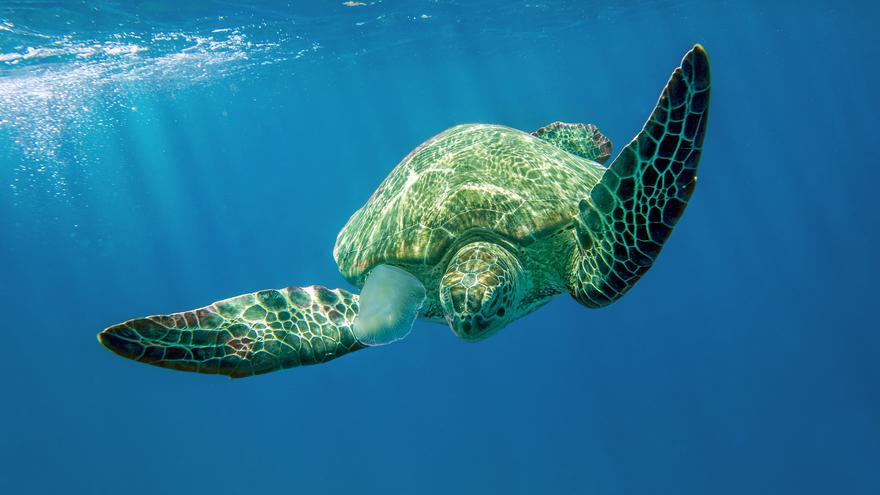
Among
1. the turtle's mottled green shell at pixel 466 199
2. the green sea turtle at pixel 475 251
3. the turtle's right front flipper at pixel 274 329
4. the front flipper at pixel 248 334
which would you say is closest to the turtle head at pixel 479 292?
the green sea turtle at pixel 475 251

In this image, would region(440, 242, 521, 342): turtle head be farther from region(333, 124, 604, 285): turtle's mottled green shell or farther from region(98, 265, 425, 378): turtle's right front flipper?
region(98, 265, 425, 378): turtle's right front flipper

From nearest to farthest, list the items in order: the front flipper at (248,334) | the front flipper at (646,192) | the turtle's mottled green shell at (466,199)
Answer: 1. the front flipper at (646,192)
2. the front flipper at (248,334)
3. the turtle's mottled green shell at (466,199)

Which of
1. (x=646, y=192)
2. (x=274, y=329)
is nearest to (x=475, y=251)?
(x=646, y=192)

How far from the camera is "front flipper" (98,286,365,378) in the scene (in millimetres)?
2854

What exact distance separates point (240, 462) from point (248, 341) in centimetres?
2543

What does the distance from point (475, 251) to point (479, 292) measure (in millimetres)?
A: 518

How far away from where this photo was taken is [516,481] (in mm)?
22609

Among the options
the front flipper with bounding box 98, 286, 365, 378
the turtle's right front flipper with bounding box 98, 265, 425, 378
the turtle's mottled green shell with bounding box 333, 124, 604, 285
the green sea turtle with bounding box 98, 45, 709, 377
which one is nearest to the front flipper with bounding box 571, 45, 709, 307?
the green sea turtle with bounding box 98, 45, 709, 377

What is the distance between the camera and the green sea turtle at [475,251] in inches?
103

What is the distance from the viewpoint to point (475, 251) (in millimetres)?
3324

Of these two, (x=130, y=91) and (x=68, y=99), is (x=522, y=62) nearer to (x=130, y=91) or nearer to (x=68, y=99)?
(x=130, y=91)

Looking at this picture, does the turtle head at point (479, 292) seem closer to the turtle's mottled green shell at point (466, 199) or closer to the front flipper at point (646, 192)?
the turtle's mottled green shell at point (466, 199)

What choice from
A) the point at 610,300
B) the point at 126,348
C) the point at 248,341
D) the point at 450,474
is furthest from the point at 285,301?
the point at 450,474

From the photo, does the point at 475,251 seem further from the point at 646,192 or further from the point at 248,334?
the point at 248,334
